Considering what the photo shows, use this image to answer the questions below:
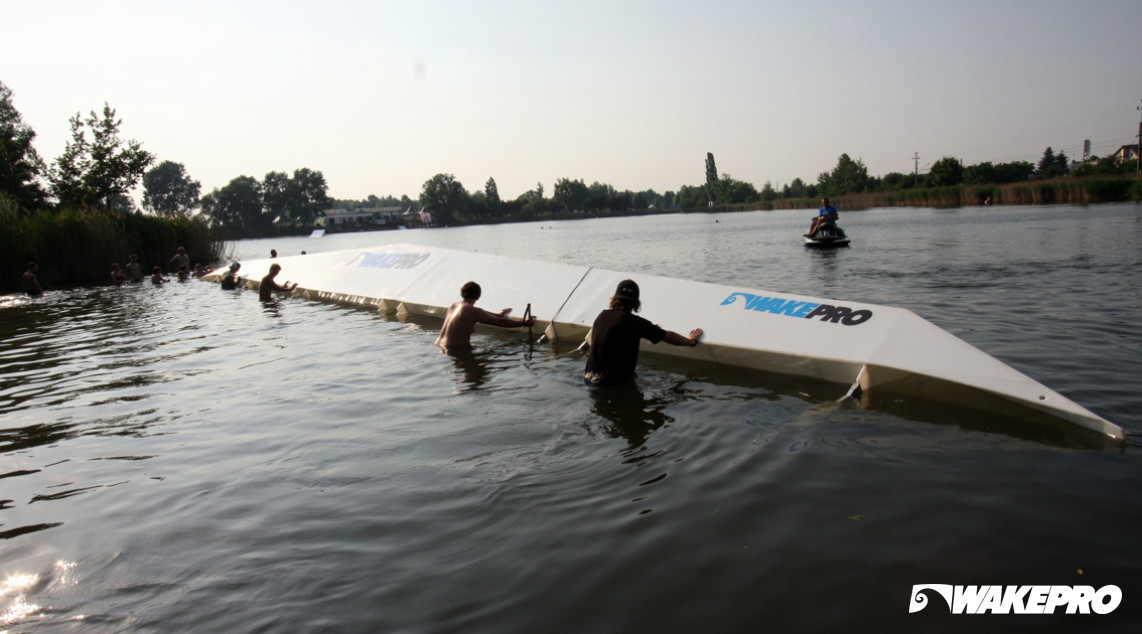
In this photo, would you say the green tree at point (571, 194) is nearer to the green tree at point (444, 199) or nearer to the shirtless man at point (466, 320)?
the green tree at point (444, 199)

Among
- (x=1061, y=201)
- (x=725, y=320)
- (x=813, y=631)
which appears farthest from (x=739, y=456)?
(x=1061, y=201)

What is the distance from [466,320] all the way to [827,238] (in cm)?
2285

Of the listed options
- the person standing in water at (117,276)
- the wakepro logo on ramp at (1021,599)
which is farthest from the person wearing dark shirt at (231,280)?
the wakepro logo on ramp at (1021,599)

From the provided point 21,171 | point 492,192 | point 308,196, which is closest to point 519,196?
point 492,192

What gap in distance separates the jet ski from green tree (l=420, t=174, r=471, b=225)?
478ft

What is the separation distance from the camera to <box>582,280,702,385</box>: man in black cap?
278 inches

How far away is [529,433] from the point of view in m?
6.19

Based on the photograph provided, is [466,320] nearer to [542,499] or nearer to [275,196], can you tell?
[542,499]

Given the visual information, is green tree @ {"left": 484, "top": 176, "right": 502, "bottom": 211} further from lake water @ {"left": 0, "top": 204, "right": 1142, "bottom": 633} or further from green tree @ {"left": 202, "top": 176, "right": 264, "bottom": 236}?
lake water @ {"left": 0, "top": 204, "right": 1142, "bottom": 633}

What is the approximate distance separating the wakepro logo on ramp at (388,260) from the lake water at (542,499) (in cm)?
657

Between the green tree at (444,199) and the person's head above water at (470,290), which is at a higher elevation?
the green tree at (444,199)

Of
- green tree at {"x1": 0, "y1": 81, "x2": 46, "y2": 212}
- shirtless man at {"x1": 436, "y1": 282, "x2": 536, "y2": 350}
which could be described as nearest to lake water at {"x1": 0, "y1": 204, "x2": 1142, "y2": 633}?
shirtless man at {"x1": 436, "y1": 282, "x2": 536, "y2": 350}

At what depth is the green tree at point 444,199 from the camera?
547ft

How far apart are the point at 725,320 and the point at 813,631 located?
5607 millimetres
